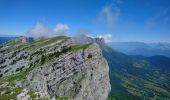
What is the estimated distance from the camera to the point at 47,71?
6880 inches

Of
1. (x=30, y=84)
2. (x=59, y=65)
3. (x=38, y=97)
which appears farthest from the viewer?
(x=59, y=65)

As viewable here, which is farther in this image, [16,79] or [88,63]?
[88,63]

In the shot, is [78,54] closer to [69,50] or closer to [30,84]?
[69,50]

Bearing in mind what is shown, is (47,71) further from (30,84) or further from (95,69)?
(95,69)

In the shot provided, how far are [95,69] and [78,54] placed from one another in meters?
15.9

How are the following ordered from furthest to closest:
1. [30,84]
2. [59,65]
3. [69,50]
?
1. [69,50]
2. [59,65]
3. [30,84]

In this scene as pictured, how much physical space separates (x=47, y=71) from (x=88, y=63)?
2842 centimetres

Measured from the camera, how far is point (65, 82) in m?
172

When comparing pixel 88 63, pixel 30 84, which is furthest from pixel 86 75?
pixel 30 84

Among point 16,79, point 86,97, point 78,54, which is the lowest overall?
point 86,97

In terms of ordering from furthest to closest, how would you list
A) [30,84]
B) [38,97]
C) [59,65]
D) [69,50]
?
[69,50] → [59,65] → [30,84] → [38,97]

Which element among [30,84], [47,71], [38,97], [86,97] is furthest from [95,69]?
[38,97]

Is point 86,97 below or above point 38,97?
below

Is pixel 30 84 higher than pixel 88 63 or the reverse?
the reverse
